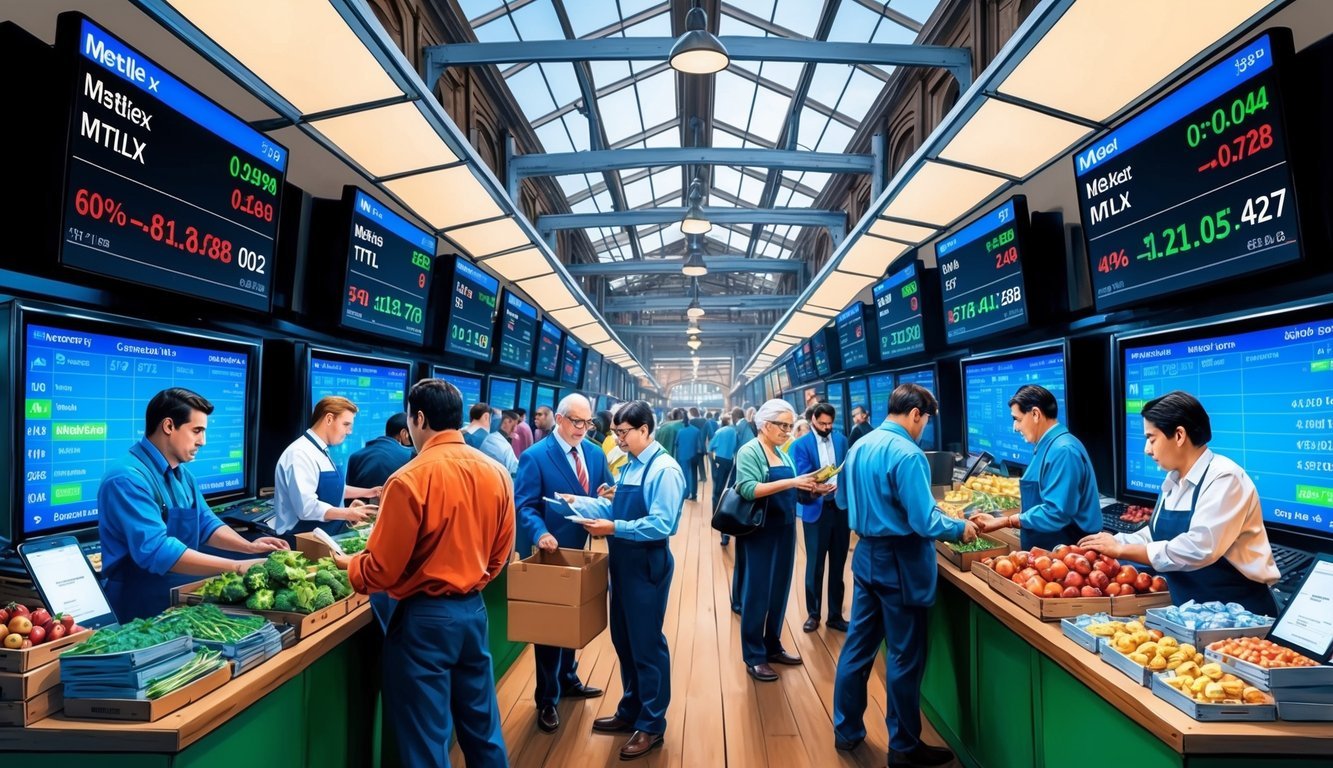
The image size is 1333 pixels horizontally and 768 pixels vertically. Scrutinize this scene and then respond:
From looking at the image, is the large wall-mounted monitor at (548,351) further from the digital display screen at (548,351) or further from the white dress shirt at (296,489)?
the white dress shirt at (296,489)

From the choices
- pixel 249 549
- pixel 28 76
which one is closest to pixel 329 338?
pixel 249 549

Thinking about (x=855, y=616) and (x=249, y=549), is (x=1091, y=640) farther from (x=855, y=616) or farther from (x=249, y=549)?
(x=249, y=549)

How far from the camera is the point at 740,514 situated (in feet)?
14.2

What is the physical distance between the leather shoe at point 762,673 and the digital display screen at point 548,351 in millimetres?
5646

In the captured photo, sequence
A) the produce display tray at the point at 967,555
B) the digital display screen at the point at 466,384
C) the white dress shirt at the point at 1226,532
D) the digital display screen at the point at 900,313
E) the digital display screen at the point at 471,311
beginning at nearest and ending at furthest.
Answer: the white dress shirt at the point at 1226,532 < the produce display tray at the point at 967,555 < the digital display screen at the point at 471,311 < the digital display screen at the point at 900,313 < the digital display screen at the point at 466,384

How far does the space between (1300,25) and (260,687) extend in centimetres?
466

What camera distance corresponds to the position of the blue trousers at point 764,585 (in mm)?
4531

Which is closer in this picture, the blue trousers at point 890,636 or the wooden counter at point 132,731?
the wooden counter at point 132,731

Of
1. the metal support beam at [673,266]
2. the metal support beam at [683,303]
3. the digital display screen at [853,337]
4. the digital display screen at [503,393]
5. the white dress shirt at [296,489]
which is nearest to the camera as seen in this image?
the white dress shirt at [296,489]

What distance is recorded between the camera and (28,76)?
7.43ft

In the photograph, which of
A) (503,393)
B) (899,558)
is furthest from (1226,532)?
(503,393)

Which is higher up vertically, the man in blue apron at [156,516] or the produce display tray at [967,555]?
the man in blue apron at [156,516]

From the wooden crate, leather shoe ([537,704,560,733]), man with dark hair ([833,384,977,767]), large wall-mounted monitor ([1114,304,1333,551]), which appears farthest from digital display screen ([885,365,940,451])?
leather shoe ([537,704,560,733])

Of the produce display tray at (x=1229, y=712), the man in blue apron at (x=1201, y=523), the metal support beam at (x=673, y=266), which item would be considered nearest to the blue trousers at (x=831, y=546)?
the man in blue apron at (x=1201, y=523)
